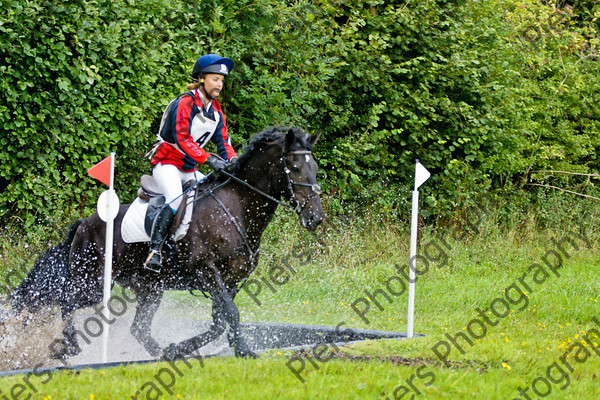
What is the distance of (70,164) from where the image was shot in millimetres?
10227

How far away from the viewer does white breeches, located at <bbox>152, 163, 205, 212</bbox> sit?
6.80m

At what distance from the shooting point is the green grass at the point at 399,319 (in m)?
5.25

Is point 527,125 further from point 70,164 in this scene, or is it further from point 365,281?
point 70,164

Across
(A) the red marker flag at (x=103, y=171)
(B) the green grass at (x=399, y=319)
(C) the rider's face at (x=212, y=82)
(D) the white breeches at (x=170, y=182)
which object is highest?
(C) the rider's face at (x=212, y=82)

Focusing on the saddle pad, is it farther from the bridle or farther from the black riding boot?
the bridle

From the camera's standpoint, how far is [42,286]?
291 inches

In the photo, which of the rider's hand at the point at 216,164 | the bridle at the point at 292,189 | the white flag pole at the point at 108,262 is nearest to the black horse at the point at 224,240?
the bridle at the point at 292,189

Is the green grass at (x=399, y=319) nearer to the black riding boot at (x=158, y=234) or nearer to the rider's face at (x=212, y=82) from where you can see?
the black riding boot at (x=158, y=234)

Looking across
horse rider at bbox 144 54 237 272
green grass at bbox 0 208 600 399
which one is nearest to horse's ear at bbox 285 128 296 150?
horse rider at bbox 144 54 237 272

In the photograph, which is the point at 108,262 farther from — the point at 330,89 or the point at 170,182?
the point at 330,89

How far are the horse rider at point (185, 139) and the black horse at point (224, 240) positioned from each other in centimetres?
21

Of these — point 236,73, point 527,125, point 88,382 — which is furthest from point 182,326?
point 527,125

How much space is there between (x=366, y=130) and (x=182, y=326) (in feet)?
21.6

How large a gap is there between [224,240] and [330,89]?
298 inches
